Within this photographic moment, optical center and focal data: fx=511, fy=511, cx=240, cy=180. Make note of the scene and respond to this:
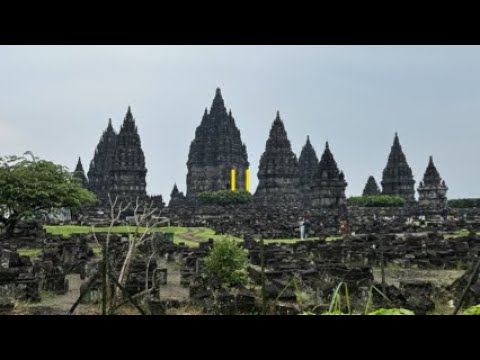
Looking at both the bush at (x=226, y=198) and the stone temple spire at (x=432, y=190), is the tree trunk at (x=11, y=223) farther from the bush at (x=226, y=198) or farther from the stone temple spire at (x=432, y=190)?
the stone temple spire at (x=432, y=190)

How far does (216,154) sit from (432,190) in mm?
31833

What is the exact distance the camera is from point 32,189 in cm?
2589

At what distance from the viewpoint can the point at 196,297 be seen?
10.4 m

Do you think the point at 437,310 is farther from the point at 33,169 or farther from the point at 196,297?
the point at 33,169

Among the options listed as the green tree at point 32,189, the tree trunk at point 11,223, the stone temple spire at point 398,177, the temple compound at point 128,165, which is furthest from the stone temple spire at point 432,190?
the tree trunk at point 11,223

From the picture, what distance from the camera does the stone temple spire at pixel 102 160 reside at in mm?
73812

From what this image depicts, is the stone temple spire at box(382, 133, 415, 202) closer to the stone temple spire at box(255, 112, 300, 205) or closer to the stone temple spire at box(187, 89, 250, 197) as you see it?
the stone temple spire at box(255, 112, 300, 205)

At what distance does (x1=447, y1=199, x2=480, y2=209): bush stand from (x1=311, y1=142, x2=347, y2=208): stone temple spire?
54.0 feet

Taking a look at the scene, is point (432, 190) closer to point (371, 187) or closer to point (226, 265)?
point (371, 187)

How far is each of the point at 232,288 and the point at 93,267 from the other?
172 inches

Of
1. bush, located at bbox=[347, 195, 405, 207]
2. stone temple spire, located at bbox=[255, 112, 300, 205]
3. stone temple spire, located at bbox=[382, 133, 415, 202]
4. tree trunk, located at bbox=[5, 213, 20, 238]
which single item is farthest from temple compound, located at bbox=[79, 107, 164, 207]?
tree trunk, located at bbox=[5, 213, 20, 238]
